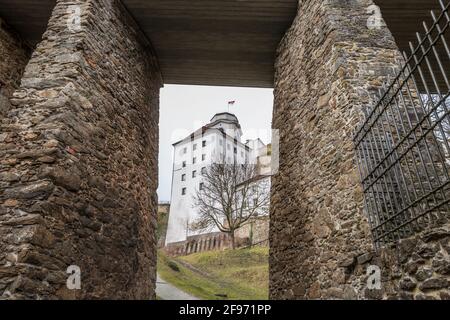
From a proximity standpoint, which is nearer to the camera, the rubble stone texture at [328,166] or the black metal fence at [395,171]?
the black metal fence at [395,171]

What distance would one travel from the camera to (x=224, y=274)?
18172mm

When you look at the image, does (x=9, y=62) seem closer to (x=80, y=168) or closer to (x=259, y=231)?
(x=80, y=168)

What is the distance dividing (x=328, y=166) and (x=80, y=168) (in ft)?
9.35

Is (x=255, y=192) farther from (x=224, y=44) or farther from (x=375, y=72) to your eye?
(x=375, y=72)

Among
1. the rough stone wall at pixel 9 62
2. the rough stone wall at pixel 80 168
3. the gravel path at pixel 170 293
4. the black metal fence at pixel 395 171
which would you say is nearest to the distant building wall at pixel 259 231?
the gravel path at pixel 170 293

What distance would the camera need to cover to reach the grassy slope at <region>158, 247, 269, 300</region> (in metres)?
14.0

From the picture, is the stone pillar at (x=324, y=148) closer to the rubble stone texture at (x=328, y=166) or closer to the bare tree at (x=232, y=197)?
the rubble stone texture at (x=328, y=166)

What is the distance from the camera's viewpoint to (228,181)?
2466 cm

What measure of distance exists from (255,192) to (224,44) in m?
18.3

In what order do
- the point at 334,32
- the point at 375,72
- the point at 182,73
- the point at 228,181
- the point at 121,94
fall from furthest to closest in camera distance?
the point at 228,181 → the point at 182,73 → the point at 121,94 → the point at 334,32 → the point at 375,72

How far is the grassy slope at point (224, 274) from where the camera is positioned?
45.9 feet

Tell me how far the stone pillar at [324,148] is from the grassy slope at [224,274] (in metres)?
7.53

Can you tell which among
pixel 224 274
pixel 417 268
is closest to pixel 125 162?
pixel 417 268
